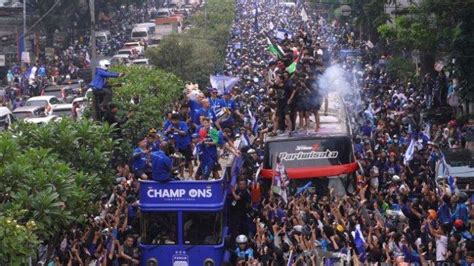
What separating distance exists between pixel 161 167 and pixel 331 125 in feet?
20.9

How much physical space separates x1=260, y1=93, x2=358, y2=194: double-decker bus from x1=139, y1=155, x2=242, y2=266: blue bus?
12.9 feet

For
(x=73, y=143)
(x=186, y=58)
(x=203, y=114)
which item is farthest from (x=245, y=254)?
(x=186, y=58)

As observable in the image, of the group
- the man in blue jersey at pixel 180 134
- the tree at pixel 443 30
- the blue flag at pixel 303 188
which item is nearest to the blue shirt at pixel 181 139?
the man in blue jersey at pixel 180 134

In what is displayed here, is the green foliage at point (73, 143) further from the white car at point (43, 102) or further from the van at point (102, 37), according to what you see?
the van at point (102, 37)

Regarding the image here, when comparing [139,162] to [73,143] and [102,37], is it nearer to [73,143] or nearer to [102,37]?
[73,143]

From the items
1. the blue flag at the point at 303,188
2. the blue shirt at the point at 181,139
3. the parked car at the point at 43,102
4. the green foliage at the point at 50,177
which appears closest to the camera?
the green foliage at the point at 50,177

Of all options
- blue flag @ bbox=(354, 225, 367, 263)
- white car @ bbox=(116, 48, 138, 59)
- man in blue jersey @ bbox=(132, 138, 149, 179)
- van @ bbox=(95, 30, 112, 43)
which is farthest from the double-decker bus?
van @ bbox=(95, 30, 112, 43)

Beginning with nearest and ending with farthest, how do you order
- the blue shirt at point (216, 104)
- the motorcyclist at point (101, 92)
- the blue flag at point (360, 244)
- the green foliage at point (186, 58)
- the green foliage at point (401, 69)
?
the blue flag at point (360, 244) → the motorcyclist at point (101, 92) → the blue shirt at point (216, 104) → the green foliage at point (401, 69) → the green foliage at point (186, 58)

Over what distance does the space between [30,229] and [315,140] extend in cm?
833

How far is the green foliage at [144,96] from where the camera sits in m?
25.3

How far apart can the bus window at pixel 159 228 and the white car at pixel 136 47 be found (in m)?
46.9

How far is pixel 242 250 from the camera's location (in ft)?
56.1

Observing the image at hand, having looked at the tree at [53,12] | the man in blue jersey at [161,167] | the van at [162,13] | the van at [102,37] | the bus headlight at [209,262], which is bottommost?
the van at [162,13]

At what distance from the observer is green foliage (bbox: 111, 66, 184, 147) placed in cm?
2530
